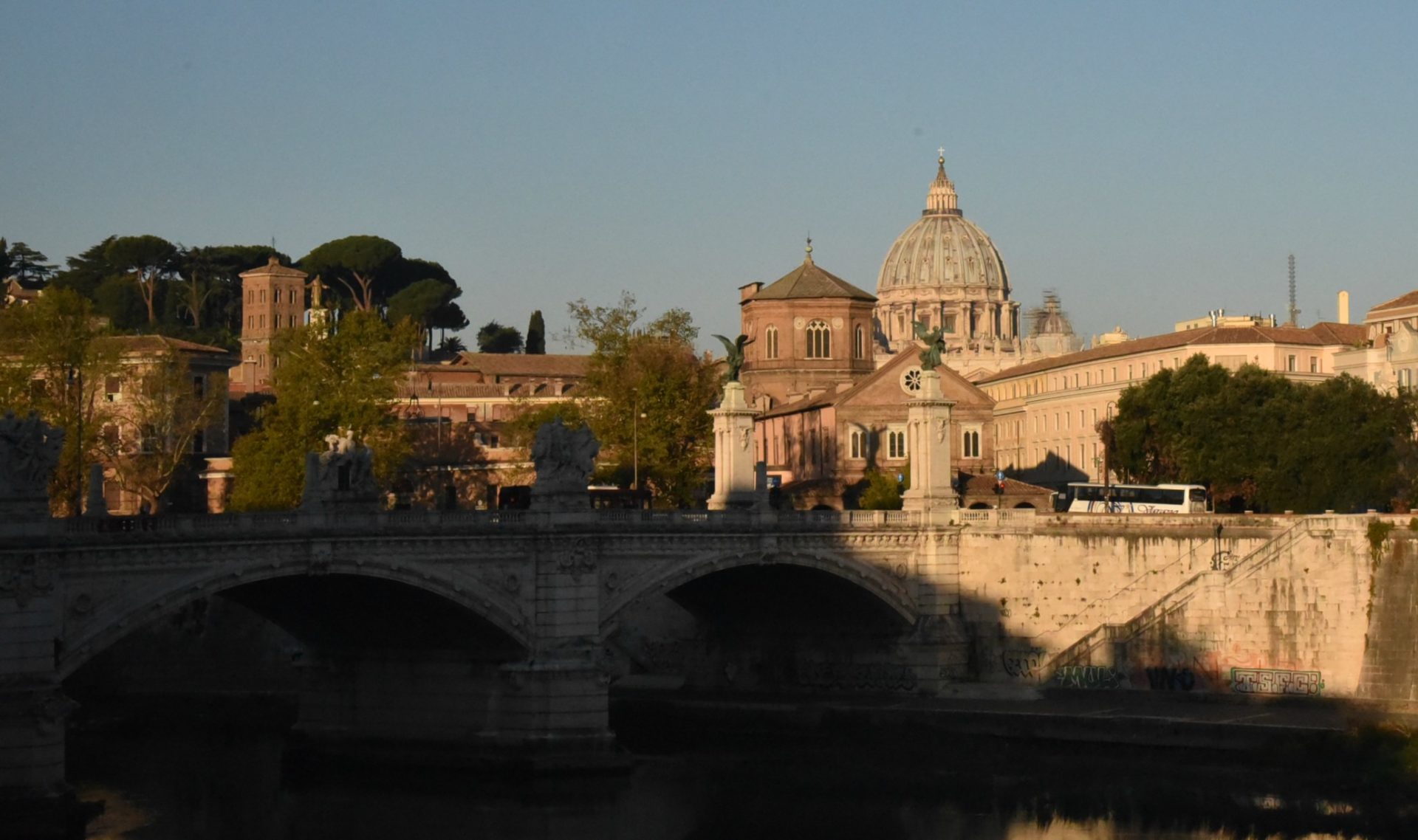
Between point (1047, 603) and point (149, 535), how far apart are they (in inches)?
1069

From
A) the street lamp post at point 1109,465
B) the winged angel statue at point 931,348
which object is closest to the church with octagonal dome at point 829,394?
the street lamp post at point 1109,465

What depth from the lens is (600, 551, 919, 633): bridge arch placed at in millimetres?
64375

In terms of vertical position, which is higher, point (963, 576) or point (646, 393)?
point (646, 393)

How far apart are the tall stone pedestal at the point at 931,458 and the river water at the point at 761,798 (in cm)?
814

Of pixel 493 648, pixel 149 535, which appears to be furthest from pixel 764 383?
pixel 149 535

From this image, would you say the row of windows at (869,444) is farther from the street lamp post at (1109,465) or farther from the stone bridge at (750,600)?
→ the stone bridge at (750,600)

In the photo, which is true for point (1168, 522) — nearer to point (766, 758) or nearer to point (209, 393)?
point (766, 758)

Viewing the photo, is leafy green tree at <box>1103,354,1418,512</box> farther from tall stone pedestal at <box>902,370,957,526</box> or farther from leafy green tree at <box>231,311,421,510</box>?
leafy green tree at <box>231,311,421,510</box>

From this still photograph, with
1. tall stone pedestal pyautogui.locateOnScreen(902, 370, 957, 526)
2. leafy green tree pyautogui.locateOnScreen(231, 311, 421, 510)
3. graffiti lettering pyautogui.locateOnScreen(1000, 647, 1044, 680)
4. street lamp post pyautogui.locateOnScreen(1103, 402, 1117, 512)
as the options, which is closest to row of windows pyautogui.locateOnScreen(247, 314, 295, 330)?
leafy green tree pyautogui.locateOnScreen(231, 311, 421, 510)

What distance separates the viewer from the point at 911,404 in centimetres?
7075

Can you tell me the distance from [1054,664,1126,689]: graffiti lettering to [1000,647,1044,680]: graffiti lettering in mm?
1104

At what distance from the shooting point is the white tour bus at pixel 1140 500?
7762 cm

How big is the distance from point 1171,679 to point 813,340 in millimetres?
53427

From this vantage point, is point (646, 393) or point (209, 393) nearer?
point (646, 393)
